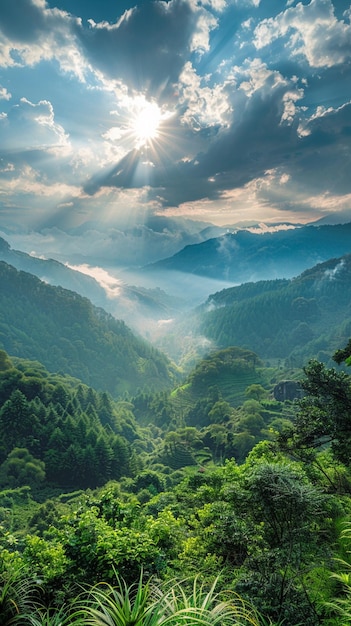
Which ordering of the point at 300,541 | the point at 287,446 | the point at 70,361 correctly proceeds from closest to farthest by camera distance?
the point at 300,541 → the point at 287,446 → the point at 70,361

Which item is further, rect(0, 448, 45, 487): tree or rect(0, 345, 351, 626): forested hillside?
rect(0, 448, 45, 487): tree

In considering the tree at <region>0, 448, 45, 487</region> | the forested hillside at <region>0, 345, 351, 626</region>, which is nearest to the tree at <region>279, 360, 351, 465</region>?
the forested hillside at <region>0, 345, 351, 626</region>

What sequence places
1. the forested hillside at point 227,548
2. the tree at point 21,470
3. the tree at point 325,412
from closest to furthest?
the forested hillside at point 227,548, the tree at point 325,412, the tree at point 21,470

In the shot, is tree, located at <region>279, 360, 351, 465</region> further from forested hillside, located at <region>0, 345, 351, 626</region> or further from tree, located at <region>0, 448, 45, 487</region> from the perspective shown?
tree, located at <region>0, 448, 45, 487</region>

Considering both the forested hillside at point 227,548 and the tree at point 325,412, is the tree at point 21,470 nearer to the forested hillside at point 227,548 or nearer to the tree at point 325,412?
the forested hillside at point 227,548

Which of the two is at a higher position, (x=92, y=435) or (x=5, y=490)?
(x=92, y=435)

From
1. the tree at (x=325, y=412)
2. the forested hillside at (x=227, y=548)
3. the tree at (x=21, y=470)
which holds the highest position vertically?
the tree at (x=325, y=412)

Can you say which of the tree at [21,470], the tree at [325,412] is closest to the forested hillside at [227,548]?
the tree at [325,412]

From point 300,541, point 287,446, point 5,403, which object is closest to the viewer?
point 300,541

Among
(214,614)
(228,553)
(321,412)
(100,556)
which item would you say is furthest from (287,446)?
(214,614)

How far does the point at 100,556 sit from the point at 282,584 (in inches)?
148

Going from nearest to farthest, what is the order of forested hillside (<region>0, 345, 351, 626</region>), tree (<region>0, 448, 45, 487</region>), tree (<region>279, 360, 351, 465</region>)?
forested hillside (<region>0, 345, 351, 626</region>) < tree (<region>279, 360, 351, 465</region>) < tree (<region>0, 448, 45, 487</region>)

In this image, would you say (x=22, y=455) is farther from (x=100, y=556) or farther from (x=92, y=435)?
(x=100, y=556)

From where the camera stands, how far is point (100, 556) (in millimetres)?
7250
